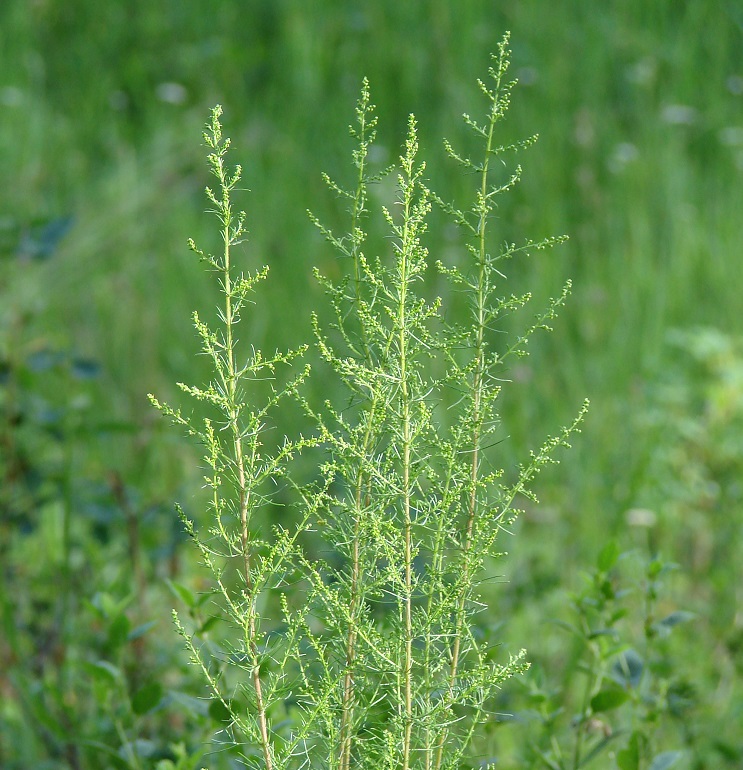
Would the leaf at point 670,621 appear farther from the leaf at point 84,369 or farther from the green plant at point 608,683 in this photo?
the leaf at point 84,369

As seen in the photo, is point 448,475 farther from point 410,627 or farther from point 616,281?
point 616,281

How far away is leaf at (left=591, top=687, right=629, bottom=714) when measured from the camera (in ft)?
3.68

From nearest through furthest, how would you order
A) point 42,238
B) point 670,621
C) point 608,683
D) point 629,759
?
point 629,759
point 670,621
point 608,683
point 42,238

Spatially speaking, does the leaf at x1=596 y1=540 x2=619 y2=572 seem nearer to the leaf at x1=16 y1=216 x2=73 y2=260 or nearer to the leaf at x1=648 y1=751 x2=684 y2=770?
the leaf at x1=648 y1=751 x2=684 y2=770

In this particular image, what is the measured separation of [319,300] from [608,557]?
2477 millimetres

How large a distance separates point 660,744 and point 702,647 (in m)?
0.41

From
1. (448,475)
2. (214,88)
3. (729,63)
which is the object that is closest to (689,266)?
(729,63)

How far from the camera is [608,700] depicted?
1.13m

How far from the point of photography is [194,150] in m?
4.55

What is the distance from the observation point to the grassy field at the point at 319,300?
1866 mm

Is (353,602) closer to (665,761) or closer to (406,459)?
(406,459)

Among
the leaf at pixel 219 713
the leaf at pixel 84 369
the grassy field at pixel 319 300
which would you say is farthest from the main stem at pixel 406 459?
the leaf at pixel 84 369

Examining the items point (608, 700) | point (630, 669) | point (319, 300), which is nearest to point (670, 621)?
point (630, 669)

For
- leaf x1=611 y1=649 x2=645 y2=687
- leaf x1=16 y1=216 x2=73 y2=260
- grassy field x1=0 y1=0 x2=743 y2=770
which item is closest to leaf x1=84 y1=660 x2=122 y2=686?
grassy field x1=0 y1=0 x2=743 y2=770
